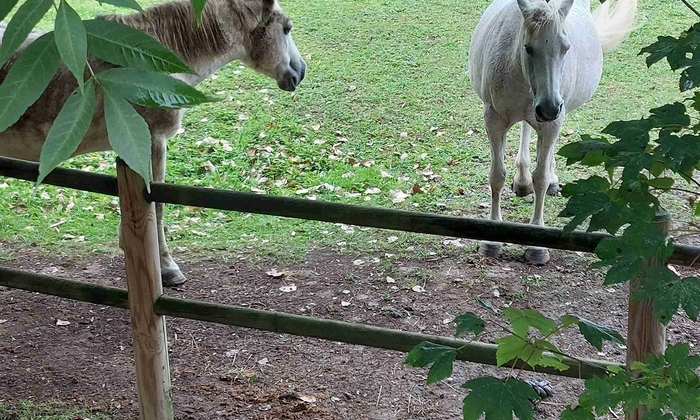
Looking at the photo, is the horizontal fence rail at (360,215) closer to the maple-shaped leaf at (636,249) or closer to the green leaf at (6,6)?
the maple-shaped leaf at (636,249)

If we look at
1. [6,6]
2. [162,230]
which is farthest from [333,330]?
[162,230]

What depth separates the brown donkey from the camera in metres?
3.94

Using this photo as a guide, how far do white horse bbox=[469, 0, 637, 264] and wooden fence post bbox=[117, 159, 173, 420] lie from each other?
238 centimetres

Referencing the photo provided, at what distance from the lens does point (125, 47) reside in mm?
1047

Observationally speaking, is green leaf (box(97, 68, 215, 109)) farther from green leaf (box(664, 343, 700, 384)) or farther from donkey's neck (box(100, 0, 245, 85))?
donkey's neck (box(100, 0, 245, 85))

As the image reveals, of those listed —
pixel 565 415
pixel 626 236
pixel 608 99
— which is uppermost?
pixel 626 236

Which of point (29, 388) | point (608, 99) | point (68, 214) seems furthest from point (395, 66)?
point (29, 388)

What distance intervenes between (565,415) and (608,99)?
671cm

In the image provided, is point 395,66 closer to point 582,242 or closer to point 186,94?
point 582,242

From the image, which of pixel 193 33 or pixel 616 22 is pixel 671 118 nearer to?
pixel 193 33

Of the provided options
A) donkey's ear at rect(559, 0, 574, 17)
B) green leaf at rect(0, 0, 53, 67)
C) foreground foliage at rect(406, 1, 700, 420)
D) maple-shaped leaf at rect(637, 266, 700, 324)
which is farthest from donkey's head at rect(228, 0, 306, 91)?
green leaf at rect(0, 0, 53, 67)

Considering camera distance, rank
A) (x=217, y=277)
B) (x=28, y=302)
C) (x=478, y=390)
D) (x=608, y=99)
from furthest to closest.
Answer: (x=608, y=99) < (x=217, y=277) < (x=28, y=302) < (x=478, y=390)

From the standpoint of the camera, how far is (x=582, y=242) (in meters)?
2.26

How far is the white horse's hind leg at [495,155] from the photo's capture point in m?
4.73
